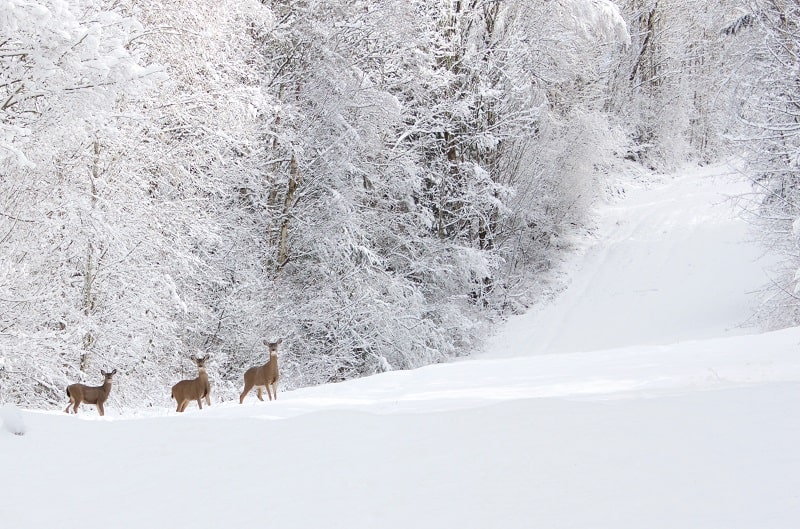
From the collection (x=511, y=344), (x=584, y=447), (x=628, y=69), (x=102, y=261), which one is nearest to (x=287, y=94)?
(x=102, y=261)

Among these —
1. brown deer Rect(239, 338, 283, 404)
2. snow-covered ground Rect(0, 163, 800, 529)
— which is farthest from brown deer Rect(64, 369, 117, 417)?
snow-covered ground Rect(0, 163, 800, 529)

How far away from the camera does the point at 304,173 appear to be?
17891mm

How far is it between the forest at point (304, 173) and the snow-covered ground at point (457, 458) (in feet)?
13.6

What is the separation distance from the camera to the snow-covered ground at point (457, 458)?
4.21 meters

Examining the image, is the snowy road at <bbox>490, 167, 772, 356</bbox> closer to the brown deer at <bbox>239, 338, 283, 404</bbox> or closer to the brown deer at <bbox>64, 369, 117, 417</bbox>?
the brown deer at <bbox>239, 338, 283, 404</bbox>

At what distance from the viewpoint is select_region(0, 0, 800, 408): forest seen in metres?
10.9

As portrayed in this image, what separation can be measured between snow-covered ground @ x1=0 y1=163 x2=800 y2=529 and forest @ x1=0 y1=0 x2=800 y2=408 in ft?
13.6

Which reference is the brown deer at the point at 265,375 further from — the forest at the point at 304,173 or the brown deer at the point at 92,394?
the forest at the point at 304,173

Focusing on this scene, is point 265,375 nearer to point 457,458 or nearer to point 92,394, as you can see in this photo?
point 92,394

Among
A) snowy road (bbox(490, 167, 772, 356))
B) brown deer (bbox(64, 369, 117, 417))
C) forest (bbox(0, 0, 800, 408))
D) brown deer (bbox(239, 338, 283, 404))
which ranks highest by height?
forest (bbox(0, 0, 800, 408))

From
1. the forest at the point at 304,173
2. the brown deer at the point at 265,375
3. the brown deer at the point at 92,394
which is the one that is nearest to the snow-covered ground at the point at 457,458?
the brown deer at the point at 265,375

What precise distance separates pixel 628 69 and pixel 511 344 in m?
20.4

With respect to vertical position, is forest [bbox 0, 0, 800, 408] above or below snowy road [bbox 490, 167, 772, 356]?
above

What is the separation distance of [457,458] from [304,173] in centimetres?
1338
